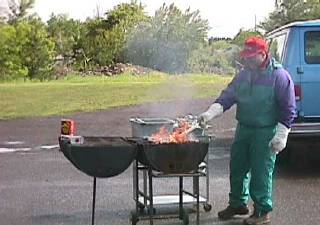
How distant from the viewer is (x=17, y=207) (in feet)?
24.8

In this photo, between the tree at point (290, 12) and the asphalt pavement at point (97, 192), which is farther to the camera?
the tree at point (290, 12)

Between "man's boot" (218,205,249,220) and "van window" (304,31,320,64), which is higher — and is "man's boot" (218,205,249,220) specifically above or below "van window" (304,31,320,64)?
below

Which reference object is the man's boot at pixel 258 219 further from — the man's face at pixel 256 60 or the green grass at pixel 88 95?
the green grass at pixel 88 95

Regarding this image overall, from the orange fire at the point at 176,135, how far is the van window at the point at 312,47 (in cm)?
327

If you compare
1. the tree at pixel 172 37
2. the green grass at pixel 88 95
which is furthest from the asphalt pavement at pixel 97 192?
the green grass at pixel 88 95

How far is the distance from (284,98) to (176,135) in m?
1.11

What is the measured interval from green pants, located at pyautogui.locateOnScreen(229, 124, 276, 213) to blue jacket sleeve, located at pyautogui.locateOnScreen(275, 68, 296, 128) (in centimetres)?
21

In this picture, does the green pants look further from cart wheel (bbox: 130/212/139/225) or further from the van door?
the van door

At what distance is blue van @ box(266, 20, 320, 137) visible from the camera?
9.16 m

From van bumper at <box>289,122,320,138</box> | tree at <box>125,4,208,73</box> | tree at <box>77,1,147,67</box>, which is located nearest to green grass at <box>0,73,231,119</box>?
tree at <box>125,4,208,73</box>

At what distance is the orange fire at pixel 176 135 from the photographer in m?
6.20

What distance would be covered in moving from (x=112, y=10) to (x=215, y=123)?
876 inches

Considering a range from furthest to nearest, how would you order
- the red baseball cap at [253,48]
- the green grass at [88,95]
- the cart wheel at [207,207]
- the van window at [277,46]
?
the green grass at [88,95] → the van window at [277,46] → the cart wheel at [207,207] → the red baseball cap at [253,48]

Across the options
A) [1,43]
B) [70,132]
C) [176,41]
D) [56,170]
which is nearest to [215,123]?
[176,41]
